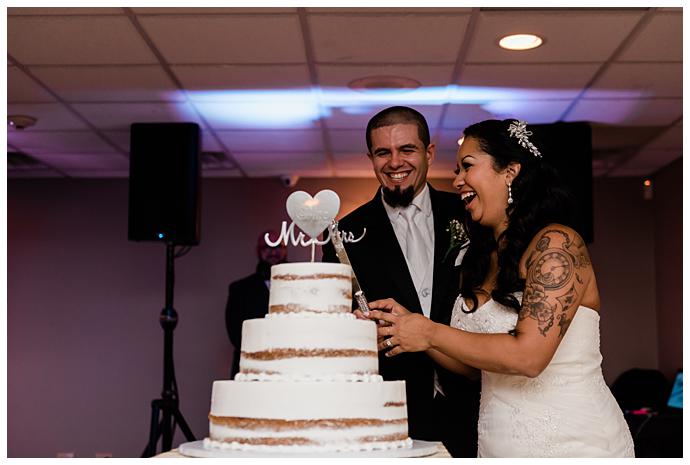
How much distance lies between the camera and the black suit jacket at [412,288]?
308 centimetres

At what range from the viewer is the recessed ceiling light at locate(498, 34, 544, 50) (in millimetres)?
4535

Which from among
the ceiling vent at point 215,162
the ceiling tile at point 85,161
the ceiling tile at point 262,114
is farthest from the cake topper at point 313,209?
the ceiling tile at point 85,161

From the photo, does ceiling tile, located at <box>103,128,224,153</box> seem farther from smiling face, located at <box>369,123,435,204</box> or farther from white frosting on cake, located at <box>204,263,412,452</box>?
white frosting on cake, located at <box>204,263,412,452</box>

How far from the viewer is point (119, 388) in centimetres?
853

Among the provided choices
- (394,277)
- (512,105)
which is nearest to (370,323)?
(394,277)

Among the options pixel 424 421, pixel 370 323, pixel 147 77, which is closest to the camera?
pixel 370 323

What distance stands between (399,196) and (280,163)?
4.71 meters

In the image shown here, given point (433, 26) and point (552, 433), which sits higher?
point (433, 26)

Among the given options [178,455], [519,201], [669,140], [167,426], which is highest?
[669,140]

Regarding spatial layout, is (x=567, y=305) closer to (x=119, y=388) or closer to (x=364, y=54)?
(x=364, y=54)

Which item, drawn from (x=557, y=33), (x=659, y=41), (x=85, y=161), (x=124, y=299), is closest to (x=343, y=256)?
(x=557, y=33)

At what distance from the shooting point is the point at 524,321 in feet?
7.46

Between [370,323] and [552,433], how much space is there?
74 cm

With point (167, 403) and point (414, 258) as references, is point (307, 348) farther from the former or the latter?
point (167, 403)
